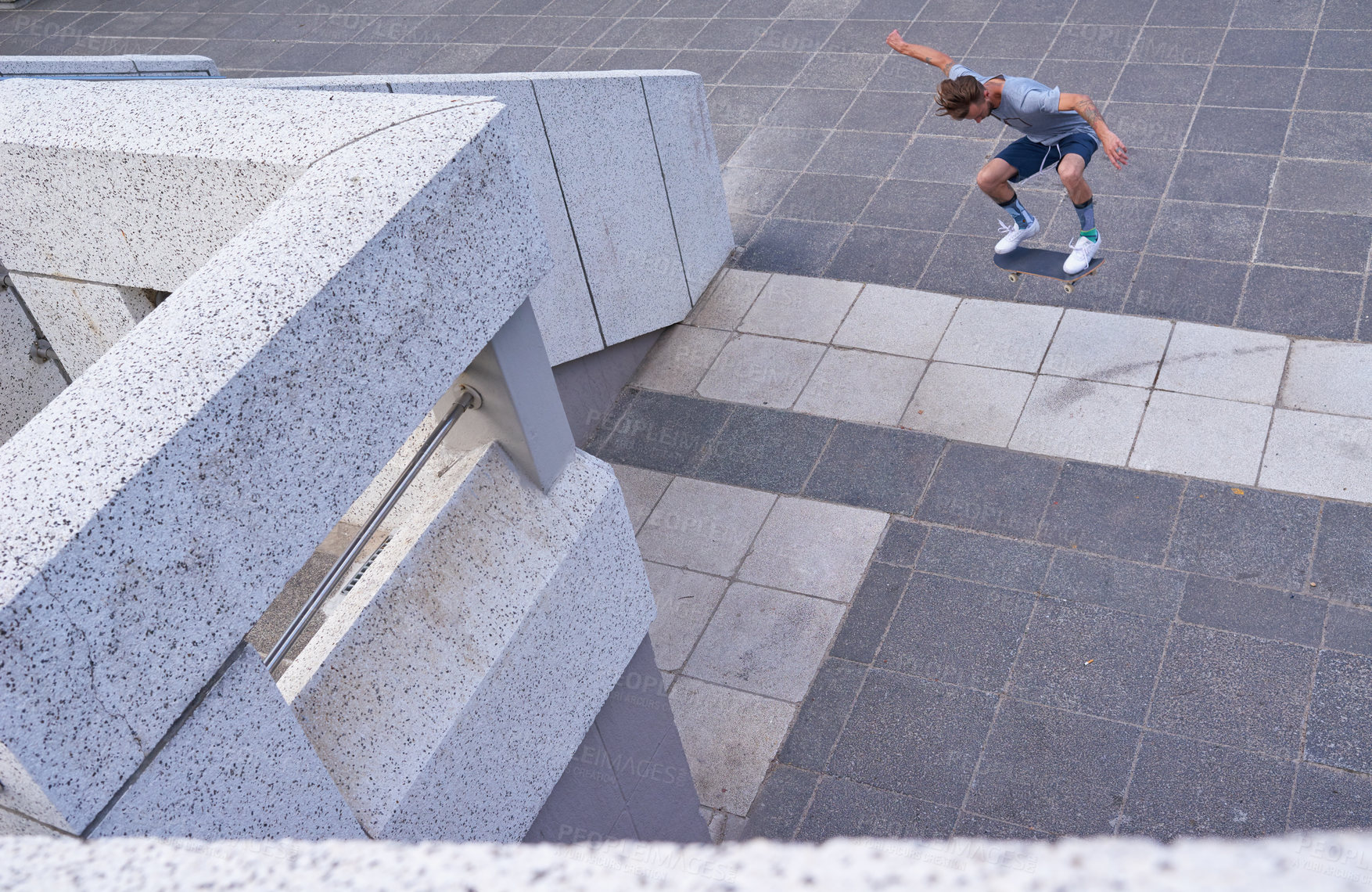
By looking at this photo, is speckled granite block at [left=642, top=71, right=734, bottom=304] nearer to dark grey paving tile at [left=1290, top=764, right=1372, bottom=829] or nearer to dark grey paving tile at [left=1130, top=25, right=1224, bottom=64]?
dark grey paving tile at [left=1130, top=25, right=1224, bottom=64]

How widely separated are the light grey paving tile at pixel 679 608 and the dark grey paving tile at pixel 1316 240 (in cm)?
445

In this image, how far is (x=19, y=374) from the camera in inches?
153

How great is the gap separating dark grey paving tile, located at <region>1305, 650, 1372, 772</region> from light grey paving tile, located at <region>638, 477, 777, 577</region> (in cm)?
308

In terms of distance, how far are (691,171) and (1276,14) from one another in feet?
19.1

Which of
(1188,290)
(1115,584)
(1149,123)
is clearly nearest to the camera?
(1115,584)

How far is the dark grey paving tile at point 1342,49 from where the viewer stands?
9.03 meters

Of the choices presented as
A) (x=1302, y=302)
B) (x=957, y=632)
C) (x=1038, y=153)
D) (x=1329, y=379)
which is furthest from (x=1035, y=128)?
(x=957, y=632)

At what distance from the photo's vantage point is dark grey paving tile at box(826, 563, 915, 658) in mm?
6004

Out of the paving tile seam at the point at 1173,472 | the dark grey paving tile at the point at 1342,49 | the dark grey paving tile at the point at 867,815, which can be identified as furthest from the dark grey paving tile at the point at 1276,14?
the dark grey paving tile at the point at 867,815

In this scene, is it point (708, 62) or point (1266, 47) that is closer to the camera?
point (1266, 47)

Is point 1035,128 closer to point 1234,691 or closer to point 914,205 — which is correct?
point 914,205

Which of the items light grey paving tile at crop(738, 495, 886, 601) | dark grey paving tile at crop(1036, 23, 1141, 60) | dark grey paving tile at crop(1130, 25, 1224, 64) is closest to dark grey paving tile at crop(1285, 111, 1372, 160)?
dark grey paving tile at crop(1130, 25, 1224, 64)

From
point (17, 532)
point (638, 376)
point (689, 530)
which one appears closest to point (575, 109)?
point (638, 376)

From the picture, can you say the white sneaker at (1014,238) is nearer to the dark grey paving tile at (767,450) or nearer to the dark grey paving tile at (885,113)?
the dark grey paving tile at (767,450)
